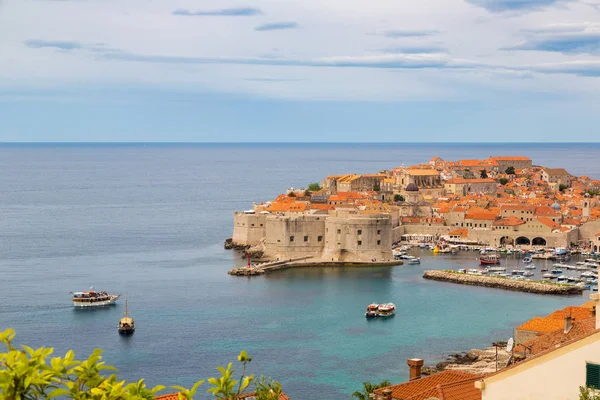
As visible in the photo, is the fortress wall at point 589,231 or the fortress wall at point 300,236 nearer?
the fortress wall at point 300,236

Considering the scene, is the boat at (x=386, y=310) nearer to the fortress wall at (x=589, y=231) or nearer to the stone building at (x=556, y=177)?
the fortress wall at (x=589, y=231)

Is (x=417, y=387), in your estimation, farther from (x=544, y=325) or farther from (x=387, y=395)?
(x=544, y=325)

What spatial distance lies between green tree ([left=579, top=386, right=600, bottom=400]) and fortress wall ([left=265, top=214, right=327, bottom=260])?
3409 centimetres

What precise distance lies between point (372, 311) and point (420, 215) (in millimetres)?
24997

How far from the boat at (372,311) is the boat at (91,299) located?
27.9ft

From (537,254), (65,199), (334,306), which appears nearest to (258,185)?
(65,199)

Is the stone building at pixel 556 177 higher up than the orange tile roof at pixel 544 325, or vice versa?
the stone building at pixel 556 177

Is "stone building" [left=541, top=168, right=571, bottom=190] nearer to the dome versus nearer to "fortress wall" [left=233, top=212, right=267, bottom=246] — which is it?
the dome

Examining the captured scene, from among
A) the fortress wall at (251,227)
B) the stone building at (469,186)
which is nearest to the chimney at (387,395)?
the fortress wall at (251,227)

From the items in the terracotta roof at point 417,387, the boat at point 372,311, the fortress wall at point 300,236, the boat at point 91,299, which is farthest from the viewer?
the fortress wall at point 300,236

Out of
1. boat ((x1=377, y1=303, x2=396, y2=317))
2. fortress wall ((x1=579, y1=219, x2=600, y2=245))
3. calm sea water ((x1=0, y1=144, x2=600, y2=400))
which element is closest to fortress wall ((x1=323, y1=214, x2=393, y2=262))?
calm sea water ((x1=0, y1=144, x2=600, y2=400))

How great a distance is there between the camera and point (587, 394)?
5.44 meters

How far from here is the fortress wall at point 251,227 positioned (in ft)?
140

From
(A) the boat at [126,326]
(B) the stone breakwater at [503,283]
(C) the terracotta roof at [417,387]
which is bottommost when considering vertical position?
(A) the boat at [126,326]
